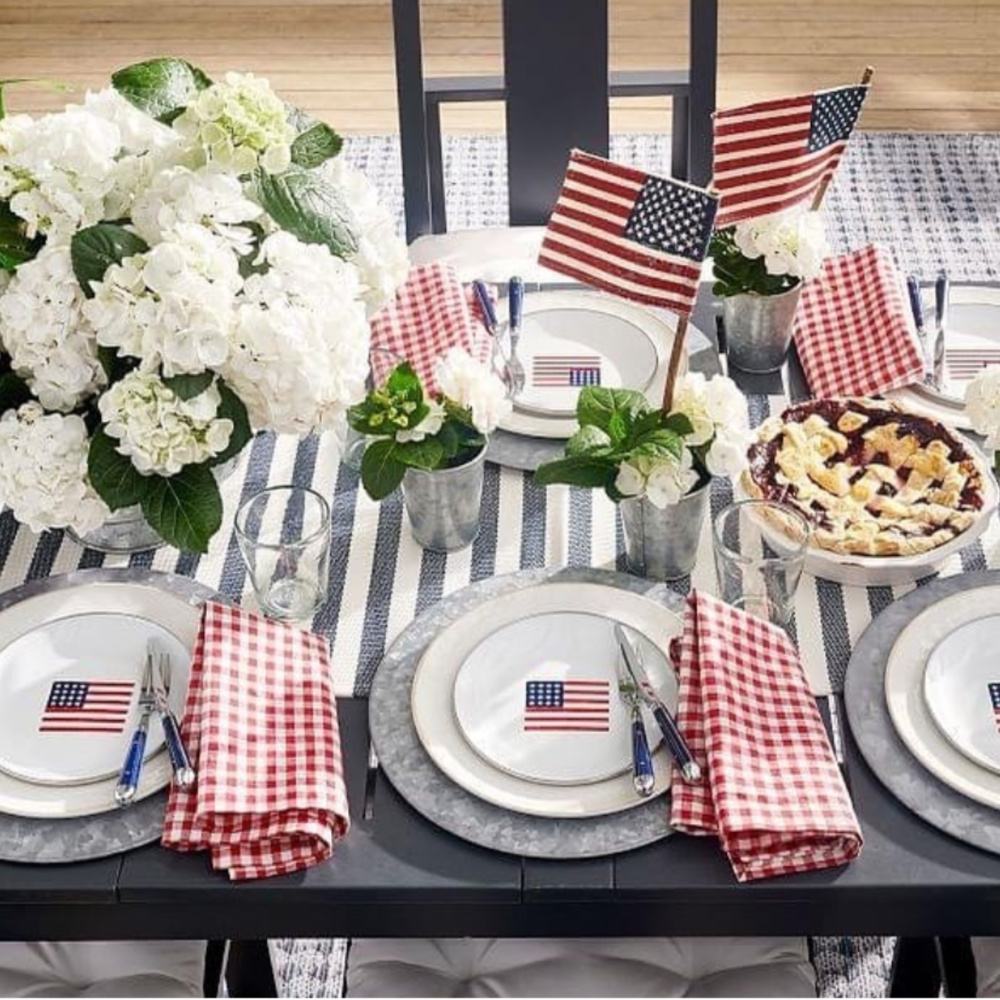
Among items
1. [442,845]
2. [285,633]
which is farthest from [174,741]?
[442,845]

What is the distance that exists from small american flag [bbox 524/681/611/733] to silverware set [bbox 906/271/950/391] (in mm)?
680

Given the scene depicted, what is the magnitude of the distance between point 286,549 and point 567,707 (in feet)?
1.13

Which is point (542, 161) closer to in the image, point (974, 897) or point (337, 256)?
point (337, 256)

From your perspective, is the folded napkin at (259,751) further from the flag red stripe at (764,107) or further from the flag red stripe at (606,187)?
the flag red stripe at (764,107)

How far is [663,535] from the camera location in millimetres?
1797

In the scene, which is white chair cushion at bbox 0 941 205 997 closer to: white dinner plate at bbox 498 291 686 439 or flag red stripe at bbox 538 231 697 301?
white dinner plate at bbox 498 291 686 439

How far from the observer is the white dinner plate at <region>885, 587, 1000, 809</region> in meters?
1.56

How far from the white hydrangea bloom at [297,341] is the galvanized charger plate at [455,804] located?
11.7 inches

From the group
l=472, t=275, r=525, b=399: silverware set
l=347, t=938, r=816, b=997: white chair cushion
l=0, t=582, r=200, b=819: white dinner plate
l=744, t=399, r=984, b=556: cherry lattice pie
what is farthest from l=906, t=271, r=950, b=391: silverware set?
l=0, t=582, r=200, b=819: white dinner plate

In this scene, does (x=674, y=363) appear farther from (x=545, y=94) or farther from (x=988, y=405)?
(x=545, y=94)

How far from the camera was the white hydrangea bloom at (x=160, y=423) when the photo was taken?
58.0 inches

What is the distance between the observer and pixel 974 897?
1502 mm

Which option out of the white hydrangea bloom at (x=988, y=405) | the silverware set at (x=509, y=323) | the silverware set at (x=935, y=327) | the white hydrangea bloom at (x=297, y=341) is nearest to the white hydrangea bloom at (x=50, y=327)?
the white hydrangea bloom at (x=297, y=341)

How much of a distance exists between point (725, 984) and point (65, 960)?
2.38 feet
